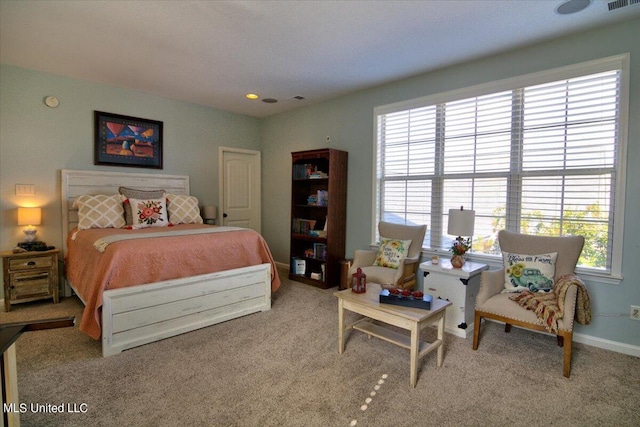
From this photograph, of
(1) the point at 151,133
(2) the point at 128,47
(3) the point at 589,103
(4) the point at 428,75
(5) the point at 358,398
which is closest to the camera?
(5) the point at 358,398

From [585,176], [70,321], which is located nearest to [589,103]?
[585,176]

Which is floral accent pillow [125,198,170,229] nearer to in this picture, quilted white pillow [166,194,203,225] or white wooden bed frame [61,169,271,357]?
quilted white pillow [166,194,203,225]

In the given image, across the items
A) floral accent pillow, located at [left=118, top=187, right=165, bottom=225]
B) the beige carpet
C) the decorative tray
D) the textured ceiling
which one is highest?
the textured ceiling

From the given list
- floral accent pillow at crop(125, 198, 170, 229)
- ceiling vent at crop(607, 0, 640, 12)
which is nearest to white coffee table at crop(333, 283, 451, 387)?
ceiling vent at crop(607, 0, 640, 12)

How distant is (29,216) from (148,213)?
1.12 meters

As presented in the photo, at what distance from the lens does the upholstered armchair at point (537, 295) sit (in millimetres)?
2275

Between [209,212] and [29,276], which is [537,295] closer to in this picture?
[209,212]

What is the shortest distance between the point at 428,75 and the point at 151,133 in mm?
3631

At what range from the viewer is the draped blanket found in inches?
90.5

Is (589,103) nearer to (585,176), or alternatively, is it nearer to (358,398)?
(585,176)

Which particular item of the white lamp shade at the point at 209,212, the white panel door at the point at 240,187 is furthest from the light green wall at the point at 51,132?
the white panel door at the point at 240,187

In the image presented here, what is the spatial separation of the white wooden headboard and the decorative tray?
3645mm

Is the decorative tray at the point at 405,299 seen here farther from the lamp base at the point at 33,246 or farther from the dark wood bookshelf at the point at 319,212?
the lamp base at the point at 33,246

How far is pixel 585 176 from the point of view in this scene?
2.80 m
